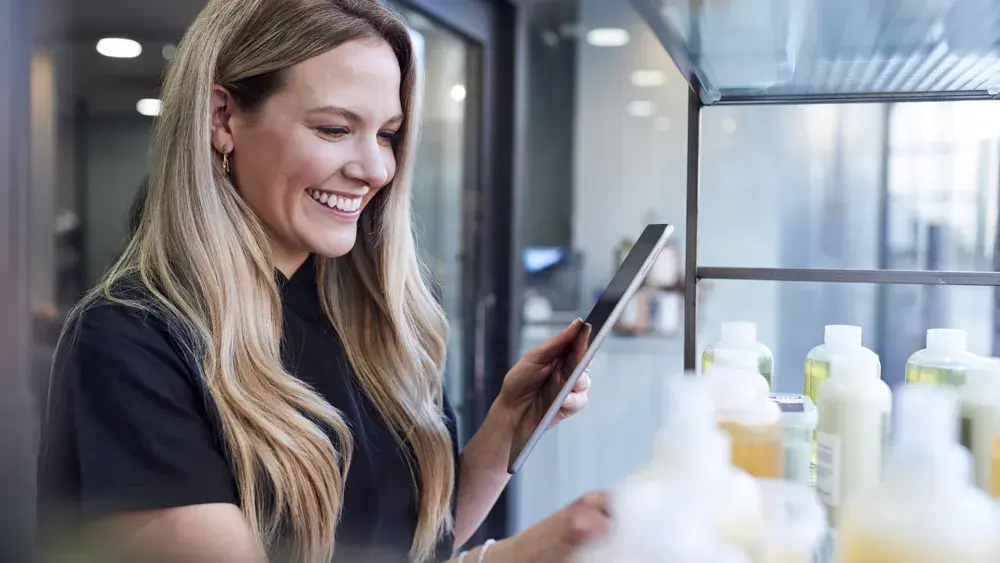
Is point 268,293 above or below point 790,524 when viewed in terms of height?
above

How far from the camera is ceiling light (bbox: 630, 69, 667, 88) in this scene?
130 inches

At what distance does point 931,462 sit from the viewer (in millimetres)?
501

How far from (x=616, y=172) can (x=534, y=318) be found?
0.64 metres

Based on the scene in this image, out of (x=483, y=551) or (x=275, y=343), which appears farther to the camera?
(x=275, y=343)

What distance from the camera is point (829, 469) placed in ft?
2.32

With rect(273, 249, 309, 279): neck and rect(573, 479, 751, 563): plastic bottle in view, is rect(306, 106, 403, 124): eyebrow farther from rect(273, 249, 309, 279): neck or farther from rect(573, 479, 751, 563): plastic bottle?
rect(573, 479, 751, 563): plastic bottle

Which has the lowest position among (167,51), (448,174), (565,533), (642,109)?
(565,533)

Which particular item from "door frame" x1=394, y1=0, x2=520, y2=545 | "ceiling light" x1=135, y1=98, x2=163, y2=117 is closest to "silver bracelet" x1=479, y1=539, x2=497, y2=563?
"ceiling light" x1=135, y1=98, x2=163, y2=117

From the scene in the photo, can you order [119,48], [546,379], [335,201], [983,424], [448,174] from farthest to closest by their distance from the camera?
[448,174] < [119,48] < [335,201] < [546,379] < [983,424]

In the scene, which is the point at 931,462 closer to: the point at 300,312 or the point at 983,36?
the point at 983,36

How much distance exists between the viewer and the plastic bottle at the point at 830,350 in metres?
0.88

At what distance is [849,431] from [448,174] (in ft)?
7.61

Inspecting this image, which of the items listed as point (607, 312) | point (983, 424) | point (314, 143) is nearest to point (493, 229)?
point (314, 143)

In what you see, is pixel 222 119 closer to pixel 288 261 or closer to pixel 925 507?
pixel 288 261
